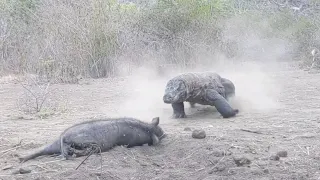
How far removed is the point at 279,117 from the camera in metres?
9.57

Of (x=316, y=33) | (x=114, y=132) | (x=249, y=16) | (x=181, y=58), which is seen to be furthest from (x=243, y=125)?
(x=249, y=16)

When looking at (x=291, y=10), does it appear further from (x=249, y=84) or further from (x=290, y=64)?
(x=249, y=84)

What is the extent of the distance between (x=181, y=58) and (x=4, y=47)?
5.46 metres

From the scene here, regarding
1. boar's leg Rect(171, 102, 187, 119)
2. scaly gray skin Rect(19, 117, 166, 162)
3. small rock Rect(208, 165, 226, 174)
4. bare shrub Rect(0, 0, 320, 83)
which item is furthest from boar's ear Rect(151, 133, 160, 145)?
bare shrub Rect(0, 0, 320, 83)

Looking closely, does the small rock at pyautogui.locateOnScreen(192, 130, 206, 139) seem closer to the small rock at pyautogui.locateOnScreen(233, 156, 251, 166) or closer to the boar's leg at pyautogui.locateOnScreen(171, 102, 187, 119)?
the small rock at pyautogui.locateOnScreen(233, 156, 251, 166)


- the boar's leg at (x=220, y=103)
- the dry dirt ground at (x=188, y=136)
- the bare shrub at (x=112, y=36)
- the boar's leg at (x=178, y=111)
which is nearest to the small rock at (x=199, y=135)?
the dry dirt ground at (x=188, y=136)

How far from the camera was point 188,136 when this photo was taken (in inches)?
309

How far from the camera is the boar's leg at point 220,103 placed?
9938mm

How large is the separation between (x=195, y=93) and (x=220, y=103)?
465 millimetres

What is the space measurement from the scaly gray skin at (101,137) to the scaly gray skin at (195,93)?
234cm

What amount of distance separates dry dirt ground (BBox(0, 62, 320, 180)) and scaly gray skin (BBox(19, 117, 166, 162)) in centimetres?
11

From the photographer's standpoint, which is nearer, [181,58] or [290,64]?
[181,58]

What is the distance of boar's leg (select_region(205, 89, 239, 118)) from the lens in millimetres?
Result: 9938

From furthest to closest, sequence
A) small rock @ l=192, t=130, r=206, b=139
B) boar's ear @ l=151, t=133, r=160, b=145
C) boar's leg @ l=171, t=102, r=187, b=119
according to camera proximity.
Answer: boar's leg @ l=171, t=102, r=187, b=119 → small rock @ l=192, t=130, r=206, b=139 → boar's ear @ l=151, t=133, r=160, b=145
